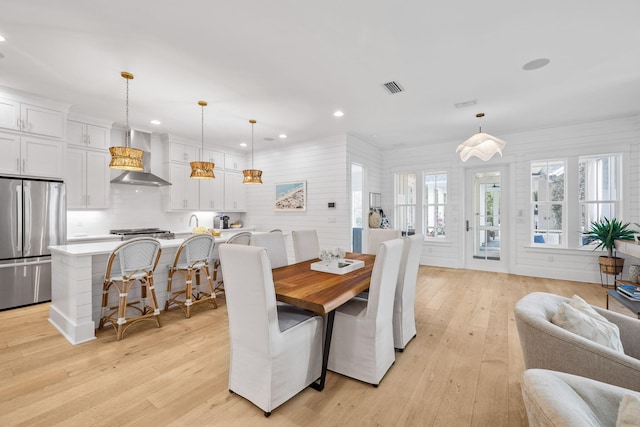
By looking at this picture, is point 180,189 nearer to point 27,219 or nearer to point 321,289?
point 27,219

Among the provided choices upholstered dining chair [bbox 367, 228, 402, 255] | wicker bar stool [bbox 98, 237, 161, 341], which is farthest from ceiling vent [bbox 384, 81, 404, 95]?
wicker bar stool [bbox 98, 237, 161, 341]

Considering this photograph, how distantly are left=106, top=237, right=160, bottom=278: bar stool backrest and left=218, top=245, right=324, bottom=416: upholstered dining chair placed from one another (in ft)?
5.11

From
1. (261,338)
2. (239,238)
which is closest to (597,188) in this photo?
(239,238)

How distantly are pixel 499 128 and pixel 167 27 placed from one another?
5448 mm

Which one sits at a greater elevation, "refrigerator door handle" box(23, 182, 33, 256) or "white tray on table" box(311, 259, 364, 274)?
"refrigerator door handle" box(23, 182, 33, 256)

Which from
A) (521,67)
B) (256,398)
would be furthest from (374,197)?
(256,398)

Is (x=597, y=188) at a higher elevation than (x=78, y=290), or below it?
higher

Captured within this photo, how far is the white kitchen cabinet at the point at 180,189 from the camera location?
5705mm

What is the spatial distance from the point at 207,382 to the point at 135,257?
4.97 feet

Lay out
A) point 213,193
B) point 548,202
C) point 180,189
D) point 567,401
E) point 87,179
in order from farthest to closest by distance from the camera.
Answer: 1. point 213,193
2. point 180,189
3. point 548,202
4. point 87,179
5. point 567,401

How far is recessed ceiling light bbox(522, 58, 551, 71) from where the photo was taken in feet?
9.67

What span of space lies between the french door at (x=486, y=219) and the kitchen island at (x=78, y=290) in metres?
5.71

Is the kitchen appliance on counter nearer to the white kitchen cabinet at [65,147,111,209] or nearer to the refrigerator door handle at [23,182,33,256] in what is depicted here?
the white kitchen cabinet at [65,147,111,209]

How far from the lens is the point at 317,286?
2.13 meters
